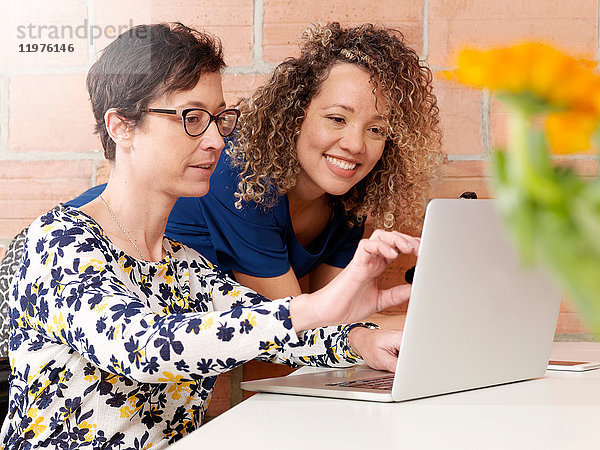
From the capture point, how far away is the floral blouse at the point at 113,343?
909 millimetres

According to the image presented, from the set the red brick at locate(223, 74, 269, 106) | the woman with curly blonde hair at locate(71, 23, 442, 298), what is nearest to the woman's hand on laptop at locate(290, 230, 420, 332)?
the woman with curly blonde hair at locate(71, 23, 442, 298)

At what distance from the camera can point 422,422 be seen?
31.8 inches

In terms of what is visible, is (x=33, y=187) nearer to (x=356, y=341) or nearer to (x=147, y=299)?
(x=147, y=299)

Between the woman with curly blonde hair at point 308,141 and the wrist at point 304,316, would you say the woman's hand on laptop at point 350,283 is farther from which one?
the woman with curly blonde hair at point 308,141

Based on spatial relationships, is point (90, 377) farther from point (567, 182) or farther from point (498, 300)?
point (567, 182)

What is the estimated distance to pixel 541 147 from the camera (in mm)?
213

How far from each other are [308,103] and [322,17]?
304 mm

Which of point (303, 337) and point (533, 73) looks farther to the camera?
point (303, 337)

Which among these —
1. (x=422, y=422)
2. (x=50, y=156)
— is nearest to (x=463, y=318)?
(x=422, y=422)

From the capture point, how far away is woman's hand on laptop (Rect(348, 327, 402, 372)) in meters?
1.17

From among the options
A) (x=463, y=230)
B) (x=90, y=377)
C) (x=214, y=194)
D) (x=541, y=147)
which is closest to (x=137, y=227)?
(x=90, y=377)

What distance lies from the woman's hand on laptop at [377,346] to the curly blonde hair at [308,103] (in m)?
0.52

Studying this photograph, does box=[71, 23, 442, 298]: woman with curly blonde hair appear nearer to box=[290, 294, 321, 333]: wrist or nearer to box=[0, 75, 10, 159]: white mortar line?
box=[0, 75, 10, 159]: white mortar line

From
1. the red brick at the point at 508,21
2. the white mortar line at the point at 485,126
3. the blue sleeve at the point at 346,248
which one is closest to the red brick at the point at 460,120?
the white mortar line at the point at 485,126
